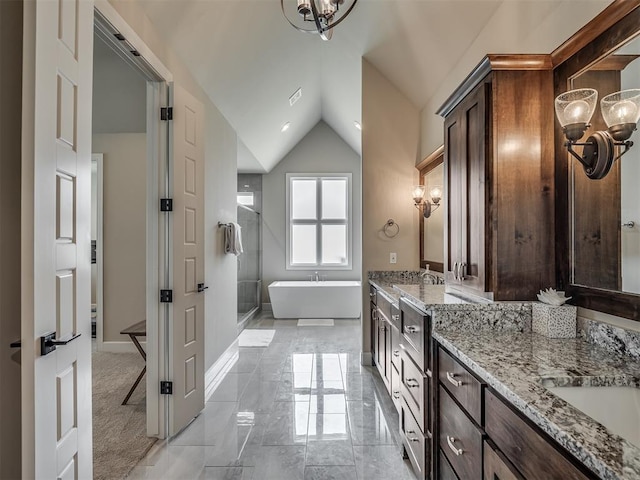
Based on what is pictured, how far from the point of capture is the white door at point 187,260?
95.7 inches

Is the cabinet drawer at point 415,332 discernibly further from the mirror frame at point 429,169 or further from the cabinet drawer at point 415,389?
the mirror frame at point 429,169

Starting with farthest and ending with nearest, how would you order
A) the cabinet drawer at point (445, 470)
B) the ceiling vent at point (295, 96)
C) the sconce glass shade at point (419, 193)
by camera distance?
A: the ceiling vent at point (295, 96) → the sconce glass shade at point (419, 193) → the cabinet drawer at point (445, 470)

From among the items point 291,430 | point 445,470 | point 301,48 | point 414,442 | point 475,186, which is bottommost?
point 291,430

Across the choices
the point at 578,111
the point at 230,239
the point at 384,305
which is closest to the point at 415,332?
the point at 384,305

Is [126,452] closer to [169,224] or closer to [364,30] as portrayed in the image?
[169,224]

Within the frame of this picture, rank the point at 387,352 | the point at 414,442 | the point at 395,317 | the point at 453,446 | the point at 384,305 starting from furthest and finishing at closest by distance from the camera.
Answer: the point at 384,305
the point at 387,352
the point at 395,317
the point at 414,442
the point at 453,446

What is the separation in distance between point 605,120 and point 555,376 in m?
0.95

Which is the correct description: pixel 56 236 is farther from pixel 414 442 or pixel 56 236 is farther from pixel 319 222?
pixel 319 222

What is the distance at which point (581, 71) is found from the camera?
1.51 metres

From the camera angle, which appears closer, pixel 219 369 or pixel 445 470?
pixel 445 470

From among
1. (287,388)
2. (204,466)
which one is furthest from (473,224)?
(287,388)

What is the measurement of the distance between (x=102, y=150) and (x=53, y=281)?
3878mm

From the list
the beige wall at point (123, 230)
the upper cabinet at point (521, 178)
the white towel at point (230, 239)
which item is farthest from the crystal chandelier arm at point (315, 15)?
the beige wall at point (123, 230)

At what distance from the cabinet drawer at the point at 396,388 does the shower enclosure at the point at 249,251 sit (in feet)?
10.1
